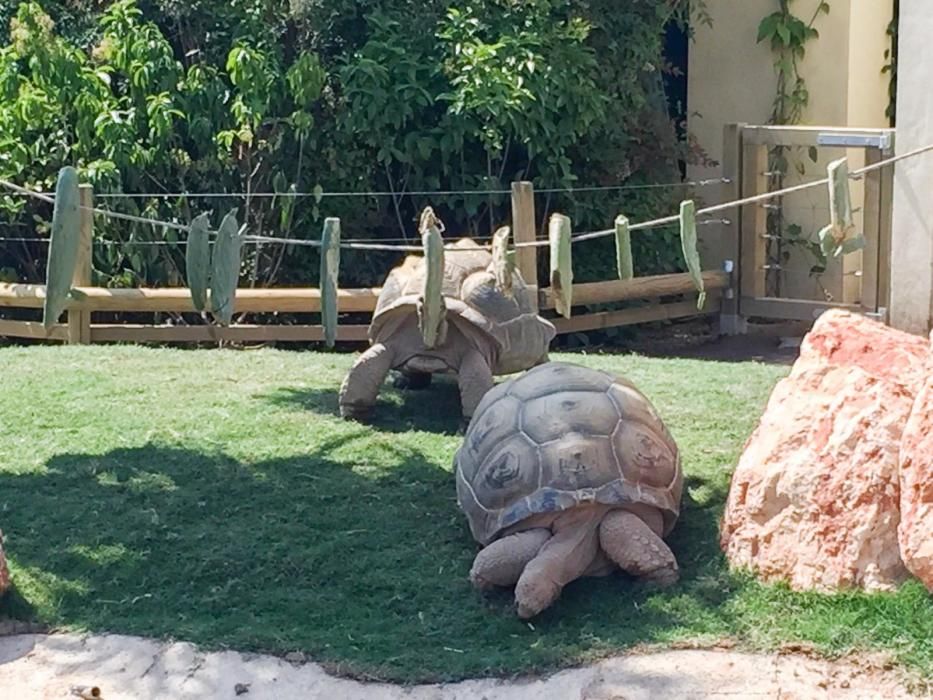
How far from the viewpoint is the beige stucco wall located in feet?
37.6

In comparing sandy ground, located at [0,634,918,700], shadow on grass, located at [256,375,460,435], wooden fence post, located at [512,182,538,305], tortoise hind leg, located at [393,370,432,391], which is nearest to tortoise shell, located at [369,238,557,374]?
shadow on grass, located at [256,375,460,435]

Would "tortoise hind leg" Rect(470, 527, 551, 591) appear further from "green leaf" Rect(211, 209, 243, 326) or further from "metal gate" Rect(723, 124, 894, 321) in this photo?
"metal gate" Rect(723, 124, 894, 321)

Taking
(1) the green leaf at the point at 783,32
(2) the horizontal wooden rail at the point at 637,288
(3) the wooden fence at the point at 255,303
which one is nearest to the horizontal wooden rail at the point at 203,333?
(3) the wooden fence at the point at 255,303

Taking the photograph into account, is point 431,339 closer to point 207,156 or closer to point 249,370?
point 249,370

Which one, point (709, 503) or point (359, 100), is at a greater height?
point (359, 100)

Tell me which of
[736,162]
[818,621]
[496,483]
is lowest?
[818,621]

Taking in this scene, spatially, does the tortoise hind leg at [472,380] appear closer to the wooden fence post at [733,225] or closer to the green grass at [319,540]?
the green grass at [319,540]

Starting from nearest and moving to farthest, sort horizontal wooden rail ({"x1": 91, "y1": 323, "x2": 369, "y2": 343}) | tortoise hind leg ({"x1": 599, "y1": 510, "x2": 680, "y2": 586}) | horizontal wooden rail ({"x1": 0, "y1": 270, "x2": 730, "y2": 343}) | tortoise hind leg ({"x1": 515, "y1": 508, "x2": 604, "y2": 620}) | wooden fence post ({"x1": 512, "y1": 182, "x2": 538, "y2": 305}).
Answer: tortoise hind leg ({"x1": 515, "y1": 508, "x2": 604, "y2": 620}), tortoise hind leg ({"x1": 599, "y1": 510, "x2": 680, "y2": 586}), wooden fence post ({"x1": 512, "y1": 182, "x2": 538, "y2": 305}), horizontal wooden rail ({"x1": 0, "y1": 270, "x2": 730, "y2": 343}), horizontal wooden rail ({"x1": 91, "y1": 323, "x2": 369, "y2": 343})

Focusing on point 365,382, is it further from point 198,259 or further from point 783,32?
point 783,32

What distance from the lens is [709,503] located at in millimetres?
6422

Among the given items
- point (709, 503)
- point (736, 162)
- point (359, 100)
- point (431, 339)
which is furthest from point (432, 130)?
point (709, 503)

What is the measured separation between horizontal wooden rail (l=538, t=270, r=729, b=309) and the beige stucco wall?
0.68 metres

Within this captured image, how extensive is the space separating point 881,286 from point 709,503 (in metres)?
4.45

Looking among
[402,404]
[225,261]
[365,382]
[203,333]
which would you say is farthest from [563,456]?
[203,333]
